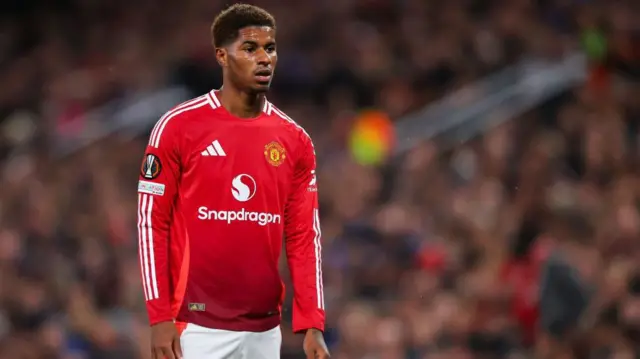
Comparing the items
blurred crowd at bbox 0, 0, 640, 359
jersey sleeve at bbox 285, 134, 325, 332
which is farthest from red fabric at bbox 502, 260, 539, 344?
jersey sleeve at bbox 285, 134, 325, 332

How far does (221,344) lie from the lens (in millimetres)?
5777

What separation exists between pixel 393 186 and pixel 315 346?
20.5 ft

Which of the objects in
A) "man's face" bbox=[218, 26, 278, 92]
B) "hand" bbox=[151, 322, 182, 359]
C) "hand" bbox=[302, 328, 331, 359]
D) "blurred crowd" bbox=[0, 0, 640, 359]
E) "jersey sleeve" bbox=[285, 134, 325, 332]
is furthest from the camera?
"blurred crowd" bbox=[0, 0, 640, 359]

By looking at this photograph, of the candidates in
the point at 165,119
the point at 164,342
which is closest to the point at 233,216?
the point at 165,119

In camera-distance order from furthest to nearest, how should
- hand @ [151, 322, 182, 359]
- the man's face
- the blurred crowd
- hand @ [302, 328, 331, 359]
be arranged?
the blurred crowd, hand @ [302, 328, 331, 359], the man's face, hand @ [151, 322, 182, 359]

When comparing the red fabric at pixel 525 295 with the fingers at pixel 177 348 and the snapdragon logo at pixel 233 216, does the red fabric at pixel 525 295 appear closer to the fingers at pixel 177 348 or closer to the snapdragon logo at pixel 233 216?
the snapdragon logo at pixel 233 216

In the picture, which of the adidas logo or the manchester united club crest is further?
the manchester united club crest

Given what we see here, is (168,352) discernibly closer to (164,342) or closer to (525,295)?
(164,342)

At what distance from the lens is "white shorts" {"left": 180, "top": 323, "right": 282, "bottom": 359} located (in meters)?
5.73

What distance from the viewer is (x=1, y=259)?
11969mm

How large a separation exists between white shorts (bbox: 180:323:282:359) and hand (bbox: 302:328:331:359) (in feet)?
0.57

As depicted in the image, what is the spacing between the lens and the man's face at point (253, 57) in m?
5.70

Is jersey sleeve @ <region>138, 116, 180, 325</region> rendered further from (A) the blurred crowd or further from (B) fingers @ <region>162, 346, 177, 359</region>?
(A) the blurred crowd

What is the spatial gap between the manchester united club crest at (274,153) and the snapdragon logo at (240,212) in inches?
4.9
